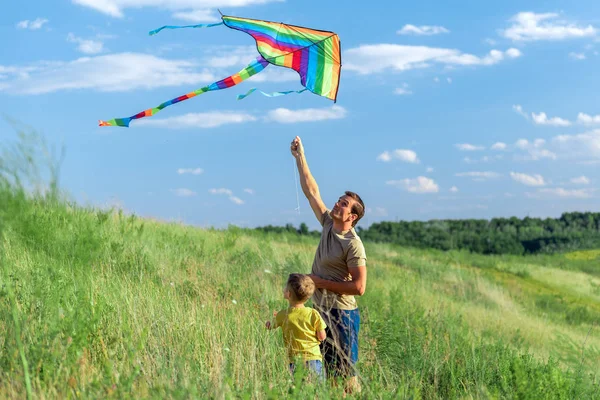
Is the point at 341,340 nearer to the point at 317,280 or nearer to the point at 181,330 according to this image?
the point at 317,280

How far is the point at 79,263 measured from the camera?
802 cm

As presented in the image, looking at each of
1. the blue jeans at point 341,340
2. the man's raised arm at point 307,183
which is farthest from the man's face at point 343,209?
the blue jeans at point 341,340

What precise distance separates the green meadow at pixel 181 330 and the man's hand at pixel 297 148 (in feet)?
5.45

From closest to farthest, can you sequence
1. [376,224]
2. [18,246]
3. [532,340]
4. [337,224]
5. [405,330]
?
1. [337,224]
2. [405,330]
3. [18,246]
4. [532,340]
5. [376,224]

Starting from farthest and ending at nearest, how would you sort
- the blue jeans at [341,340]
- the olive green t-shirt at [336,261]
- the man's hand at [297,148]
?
the man's hand at [297,148], the blue jeans at [341,340], the olive green t-shirt at [336,261]

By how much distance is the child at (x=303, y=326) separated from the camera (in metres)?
5.30

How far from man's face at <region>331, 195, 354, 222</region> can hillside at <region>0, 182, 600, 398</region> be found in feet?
4.19

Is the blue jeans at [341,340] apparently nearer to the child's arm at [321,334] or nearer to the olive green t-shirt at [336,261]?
the olive green t-shirt at [336,261]

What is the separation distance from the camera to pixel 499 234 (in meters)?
31.9

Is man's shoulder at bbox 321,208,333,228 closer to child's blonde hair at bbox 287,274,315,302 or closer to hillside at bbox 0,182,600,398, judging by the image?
child's blonde hair at bbox 287,274,315,302

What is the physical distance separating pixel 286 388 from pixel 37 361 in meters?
1.78

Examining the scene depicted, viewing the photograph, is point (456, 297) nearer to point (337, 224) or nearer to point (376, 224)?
point (337, 224)

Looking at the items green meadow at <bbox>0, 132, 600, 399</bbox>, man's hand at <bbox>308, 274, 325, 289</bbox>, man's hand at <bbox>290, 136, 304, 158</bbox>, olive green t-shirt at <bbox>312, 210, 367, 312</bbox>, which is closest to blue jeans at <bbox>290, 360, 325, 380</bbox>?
green meadow at <bbox>0, 132, 600, 399</bbox>

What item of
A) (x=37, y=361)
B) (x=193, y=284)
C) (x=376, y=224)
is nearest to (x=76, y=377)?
(x=37, y=361)
